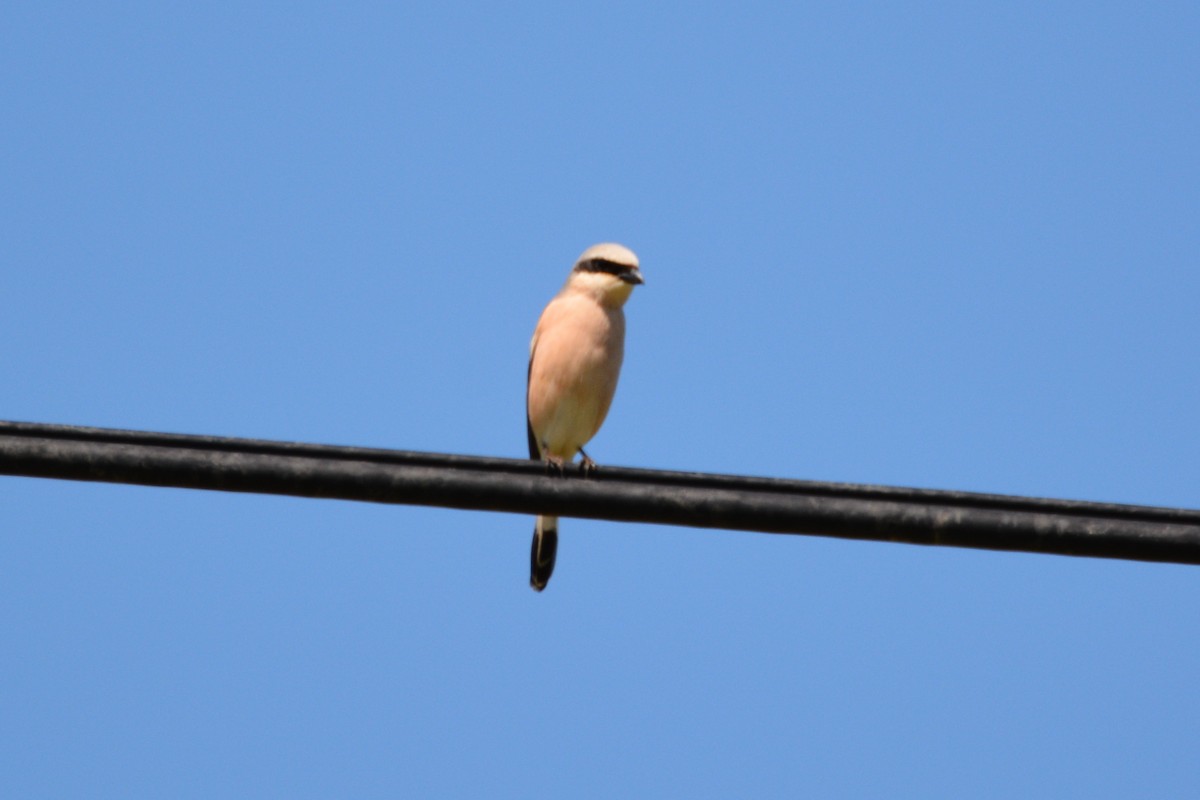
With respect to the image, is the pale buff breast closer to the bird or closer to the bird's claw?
the bird

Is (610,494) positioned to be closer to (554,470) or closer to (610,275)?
(554,470)

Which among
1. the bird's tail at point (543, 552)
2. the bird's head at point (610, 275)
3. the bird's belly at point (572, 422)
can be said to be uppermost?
the bird's head at point (610, 275)

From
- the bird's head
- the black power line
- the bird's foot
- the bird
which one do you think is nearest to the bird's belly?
the bird

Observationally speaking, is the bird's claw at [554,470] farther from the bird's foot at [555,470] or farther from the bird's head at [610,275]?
the bird's head at [610,275]

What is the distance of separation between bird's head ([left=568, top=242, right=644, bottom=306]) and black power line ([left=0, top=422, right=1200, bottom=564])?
4580 millimetres

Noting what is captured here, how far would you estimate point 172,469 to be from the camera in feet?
12.8

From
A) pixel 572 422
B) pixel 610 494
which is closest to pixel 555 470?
pixel 610 494

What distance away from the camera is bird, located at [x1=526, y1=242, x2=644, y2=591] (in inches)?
334

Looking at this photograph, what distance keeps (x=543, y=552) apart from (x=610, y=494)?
500 centimetres

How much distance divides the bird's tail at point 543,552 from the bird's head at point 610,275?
1.47 metres

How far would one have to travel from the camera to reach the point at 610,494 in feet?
13.3

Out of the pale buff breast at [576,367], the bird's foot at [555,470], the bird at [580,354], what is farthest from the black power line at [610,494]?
the pale buff breast at [576,367]

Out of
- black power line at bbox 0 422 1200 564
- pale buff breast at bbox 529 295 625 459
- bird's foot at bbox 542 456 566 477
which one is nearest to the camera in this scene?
black power line at bbox 0 422 1200 564

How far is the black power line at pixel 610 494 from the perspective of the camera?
152 inches
